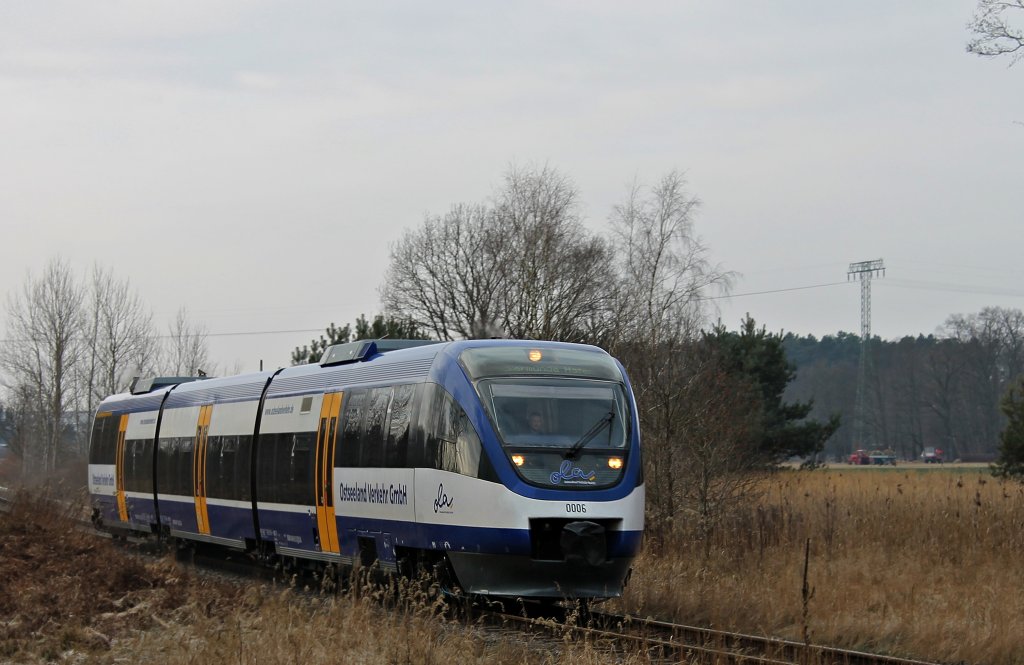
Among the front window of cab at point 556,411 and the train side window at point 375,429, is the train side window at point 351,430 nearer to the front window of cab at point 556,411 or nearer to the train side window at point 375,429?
the train side window at point 375,429

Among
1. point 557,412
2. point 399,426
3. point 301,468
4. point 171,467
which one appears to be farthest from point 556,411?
point 171,467

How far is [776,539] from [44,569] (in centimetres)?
1025

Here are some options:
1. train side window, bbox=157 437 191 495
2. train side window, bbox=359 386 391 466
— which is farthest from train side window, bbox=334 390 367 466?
train side window, bbox=157 437 191 495

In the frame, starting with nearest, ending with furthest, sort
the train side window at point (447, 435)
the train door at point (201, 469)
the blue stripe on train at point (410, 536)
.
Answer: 1. the blue stripe on train at point (410, 536)
2. the train side window at point (447, 435)
3. the train door at point (201, 469)

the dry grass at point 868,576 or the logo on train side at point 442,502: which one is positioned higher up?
the logo on train side at point 442,502

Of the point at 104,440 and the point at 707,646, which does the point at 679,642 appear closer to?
the point at 707,646

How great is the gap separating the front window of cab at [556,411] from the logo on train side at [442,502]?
0.98 m

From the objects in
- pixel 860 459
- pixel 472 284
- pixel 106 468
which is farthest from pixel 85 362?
pixel 860 459

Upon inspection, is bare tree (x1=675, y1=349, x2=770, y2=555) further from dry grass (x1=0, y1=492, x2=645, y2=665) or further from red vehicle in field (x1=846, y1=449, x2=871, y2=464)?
red vehicle in field (x1=846, y1=449, x2=871, y2=464)

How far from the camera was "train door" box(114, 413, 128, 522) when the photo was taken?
84.9 ft

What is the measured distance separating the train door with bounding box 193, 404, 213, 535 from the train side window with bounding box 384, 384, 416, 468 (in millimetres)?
7183

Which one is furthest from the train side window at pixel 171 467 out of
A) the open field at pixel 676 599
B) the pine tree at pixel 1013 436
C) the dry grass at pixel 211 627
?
the pine tree at pixel 1013 436

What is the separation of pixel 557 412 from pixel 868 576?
17.1 ft

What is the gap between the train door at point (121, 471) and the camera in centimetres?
2588
